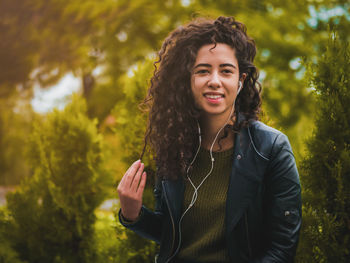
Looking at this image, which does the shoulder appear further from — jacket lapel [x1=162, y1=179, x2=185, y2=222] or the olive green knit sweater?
jacket lapel [x1=162, y1=179, x2=185, y2=222]

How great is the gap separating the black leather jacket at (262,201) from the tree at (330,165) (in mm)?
332

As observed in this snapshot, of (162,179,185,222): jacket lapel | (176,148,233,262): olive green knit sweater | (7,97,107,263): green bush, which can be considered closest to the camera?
(176,148,233,262): olive green knit sweater

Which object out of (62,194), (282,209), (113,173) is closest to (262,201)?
(282,209)

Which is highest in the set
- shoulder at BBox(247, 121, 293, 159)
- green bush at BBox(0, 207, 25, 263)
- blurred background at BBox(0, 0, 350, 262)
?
shoulder at BBox(247, 121, 293, 159)

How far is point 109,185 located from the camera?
12.5 feet

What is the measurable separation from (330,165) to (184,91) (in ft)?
3.55

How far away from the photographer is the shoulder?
1.95 meters

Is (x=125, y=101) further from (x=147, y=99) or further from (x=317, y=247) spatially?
(x=317, y=247)

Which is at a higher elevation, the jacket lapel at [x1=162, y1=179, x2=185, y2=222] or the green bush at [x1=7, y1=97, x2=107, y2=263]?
the jacket lapel at [x1=162, y1=179, x2=185, y2=222]

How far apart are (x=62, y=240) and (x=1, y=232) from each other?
648 millimetres

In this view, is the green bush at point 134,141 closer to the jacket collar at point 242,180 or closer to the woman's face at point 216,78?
the woman's face at point 216,78


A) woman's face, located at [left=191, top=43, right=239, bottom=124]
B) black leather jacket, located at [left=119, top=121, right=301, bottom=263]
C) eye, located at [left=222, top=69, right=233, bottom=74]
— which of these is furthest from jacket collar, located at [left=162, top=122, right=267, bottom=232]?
eye, located at [left=222, top=69, right=233, bottom=74]

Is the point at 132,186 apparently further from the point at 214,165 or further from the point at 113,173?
the point at 113,173

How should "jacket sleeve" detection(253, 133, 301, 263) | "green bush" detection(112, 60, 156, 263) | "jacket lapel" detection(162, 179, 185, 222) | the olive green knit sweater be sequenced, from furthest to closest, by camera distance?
"green bush" detection(112, 60, 156, 263) → "jacket lapel" detection(162, 179, 185, 222) → the olive green knit sweater → "jacket sleeve" detection(253, 133, 301, 263)
